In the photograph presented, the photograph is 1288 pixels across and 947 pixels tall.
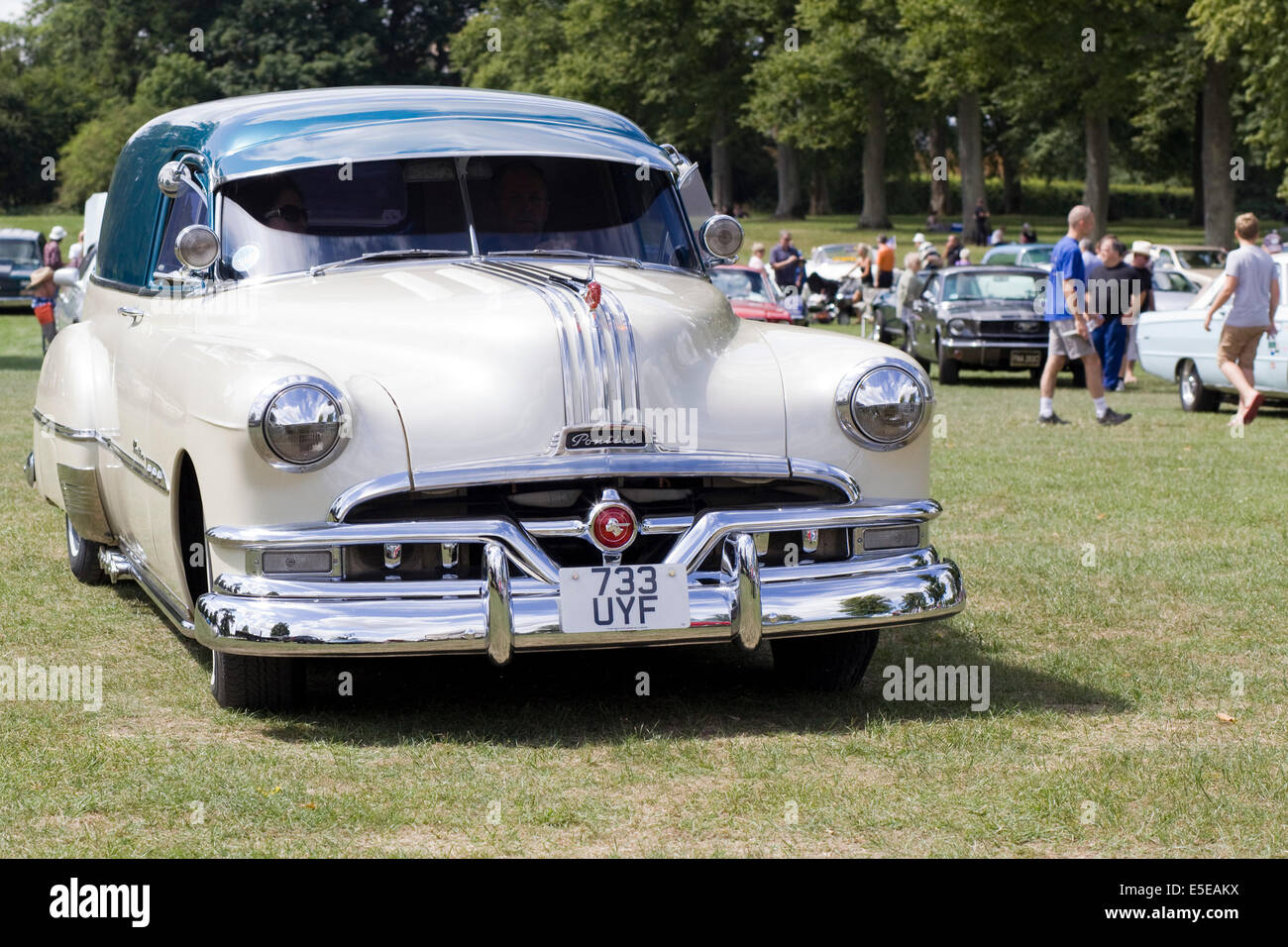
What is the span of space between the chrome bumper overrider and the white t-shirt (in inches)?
439

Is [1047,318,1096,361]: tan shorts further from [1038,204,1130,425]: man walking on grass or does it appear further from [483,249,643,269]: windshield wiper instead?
[483,249,643,269]: windshield wiper

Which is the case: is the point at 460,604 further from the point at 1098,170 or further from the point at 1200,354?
the point at 1098,170

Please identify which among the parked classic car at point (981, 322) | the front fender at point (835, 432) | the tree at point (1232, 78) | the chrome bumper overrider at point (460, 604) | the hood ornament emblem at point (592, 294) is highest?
the tree at point (1232, 78)

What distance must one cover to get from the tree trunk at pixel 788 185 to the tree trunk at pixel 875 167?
252 inches

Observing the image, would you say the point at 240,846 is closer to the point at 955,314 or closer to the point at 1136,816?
the point at 1136,816

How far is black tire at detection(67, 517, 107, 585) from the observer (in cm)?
859

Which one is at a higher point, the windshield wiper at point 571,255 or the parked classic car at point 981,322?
the windshield wiper at point 571,255

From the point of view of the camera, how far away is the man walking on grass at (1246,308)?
15.8m

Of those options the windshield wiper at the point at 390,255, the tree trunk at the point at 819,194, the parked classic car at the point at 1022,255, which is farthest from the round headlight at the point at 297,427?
the tree trunk at the point at 819,194

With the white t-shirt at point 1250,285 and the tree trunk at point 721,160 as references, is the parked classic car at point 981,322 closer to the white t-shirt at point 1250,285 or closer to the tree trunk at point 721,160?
the white t-shirt at point 1250,285

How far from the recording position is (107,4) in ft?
315

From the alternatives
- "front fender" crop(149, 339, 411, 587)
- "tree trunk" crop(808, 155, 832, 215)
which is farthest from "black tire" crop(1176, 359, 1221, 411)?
"tree trunk" crop(808, 155, 832, 215)

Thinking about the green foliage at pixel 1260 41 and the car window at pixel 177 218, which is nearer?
the car window at pixel 177 218

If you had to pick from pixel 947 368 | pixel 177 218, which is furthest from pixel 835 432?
pixel 947 368
